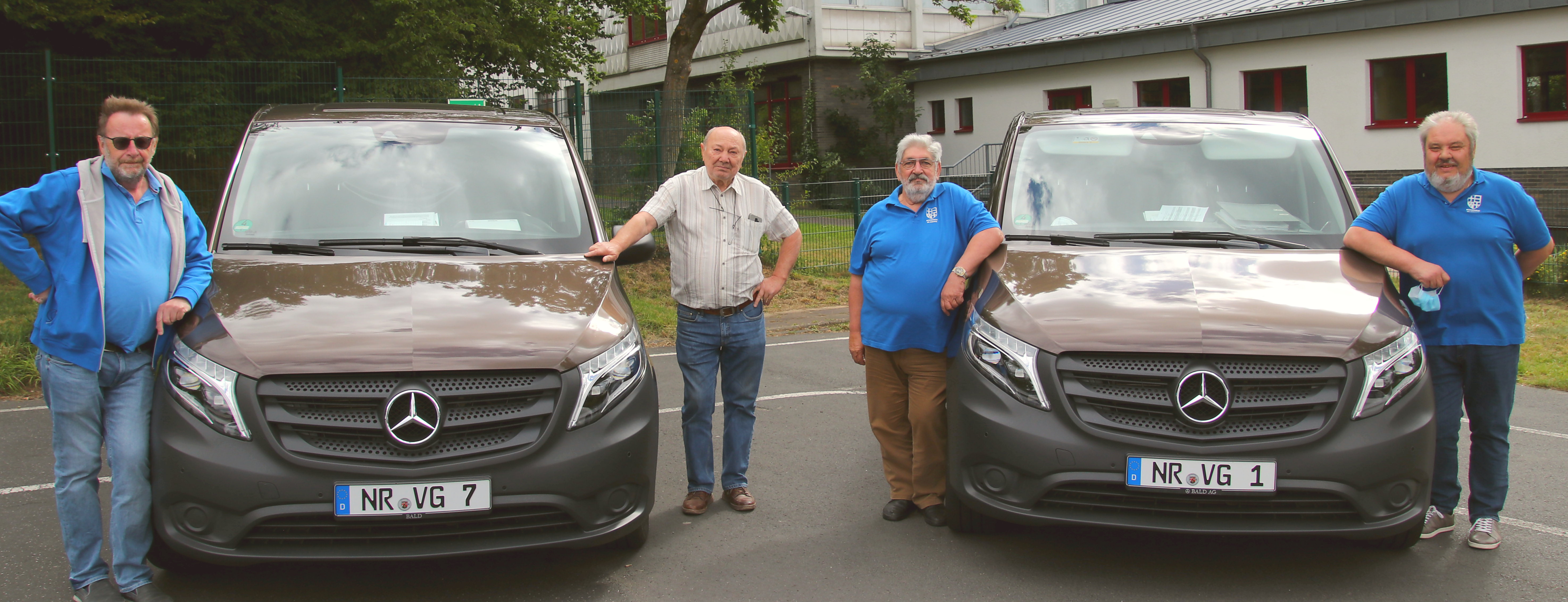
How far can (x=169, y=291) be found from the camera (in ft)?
13.3

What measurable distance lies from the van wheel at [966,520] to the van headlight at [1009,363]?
67 cm

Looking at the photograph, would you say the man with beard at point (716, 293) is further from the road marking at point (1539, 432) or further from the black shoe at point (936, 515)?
the road marking at point (1539, 432)

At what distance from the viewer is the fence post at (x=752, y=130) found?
46.5 ft

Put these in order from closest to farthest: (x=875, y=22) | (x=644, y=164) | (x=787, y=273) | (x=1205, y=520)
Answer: (x=1205, y=520) < (x=787, y=273) < (x=644, y=164) < (x=875, y=22)

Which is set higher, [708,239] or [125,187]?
[125,187]

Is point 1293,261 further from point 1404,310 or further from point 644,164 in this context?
point 644,164

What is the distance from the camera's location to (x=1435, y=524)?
4691mm

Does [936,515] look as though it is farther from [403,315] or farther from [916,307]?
[403,315]

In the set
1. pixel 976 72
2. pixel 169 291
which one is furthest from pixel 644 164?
pixel 976 72

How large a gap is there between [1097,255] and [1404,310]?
1.14 meters

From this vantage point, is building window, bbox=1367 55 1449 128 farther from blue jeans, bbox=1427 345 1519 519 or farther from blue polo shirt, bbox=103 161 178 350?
blue polo shirt, bbox=103 161 178 350

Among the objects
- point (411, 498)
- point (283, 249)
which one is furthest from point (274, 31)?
point (411, 498)

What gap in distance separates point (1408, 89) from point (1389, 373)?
60.6ft

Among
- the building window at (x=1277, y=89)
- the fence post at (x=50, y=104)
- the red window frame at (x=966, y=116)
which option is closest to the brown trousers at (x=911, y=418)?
the fence post at (x=50, y=104)
